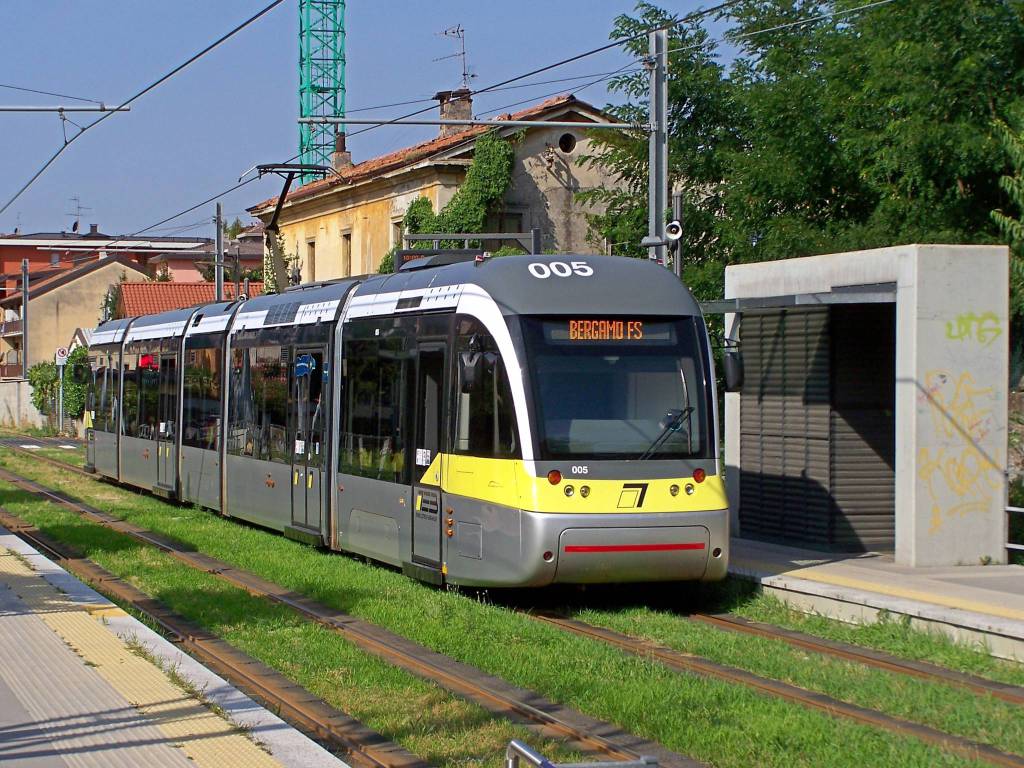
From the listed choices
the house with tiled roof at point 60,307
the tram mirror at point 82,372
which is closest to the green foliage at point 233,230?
the house with tiled roof at point 60,307

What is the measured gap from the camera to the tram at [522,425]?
11977 millimetres

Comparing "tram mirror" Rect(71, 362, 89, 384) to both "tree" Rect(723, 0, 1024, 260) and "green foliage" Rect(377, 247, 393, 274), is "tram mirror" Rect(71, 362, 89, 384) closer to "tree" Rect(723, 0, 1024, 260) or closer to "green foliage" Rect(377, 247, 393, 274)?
"green foliage" Rect(377, 247, 393, 274)

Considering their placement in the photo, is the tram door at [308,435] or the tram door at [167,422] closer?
the tram door at [308,435]

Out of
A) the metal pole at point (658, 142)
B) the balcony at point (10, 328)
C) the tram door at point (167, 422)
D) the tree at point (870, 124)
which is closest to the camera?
the metal pole at point (658, 142)

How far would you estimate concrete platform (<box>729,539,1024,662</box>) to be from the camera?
10.9 m

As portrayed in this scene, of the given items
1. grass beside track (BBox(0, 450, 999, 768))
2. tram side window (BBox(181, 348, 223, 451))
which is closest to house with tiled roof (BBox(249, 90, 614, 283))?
tram side window (BBox(181, 348, 223, 451))

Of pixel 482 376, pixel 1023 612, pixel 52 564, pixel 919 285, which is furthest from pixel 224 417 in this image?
pixel 1023 612

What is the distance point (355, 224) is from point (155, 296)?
92.8ft

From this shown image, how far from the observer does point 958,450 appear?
1460cm

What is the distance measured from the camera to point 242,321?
20031mm

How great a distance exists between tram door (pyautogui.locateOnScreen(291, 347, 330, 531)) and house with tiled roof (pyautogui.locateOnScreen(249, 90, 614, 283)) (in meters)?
17.4

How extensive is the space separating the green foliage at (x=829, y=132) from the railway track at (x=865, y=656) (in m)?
10.6

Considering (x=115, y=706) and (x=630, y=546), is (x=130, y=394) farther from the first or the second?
(x=115, y=706)

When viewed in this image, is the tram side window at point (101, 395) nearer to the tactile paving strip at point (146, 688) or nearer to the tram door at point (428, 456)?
the tactile paving strip at point (146, 688)
